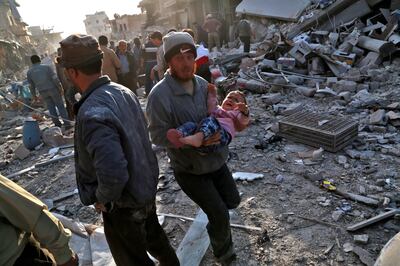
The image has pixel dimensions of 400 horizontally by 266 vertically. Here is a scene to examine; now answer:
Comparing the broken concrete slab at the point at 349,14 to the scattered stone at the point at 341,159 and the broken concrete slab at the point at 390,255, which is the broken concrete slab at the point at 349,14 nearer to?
the scattered stone at the point at 341,159

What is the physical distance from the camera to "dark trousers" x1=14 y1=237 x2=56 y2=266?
150cm

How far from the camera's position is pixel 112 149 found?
5.70 ft

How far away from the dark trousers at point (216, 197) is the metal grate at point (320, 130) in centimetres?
275

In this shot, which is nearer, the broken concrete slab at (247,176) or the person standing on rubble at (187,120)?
the person standing on rubble at (187,120)

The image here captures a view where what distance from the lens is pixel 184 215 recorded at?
3.82 m

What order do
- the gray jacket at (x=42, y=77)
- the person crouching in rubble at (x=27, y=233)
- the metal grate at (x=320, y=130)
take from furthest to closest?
1. the gray jacket at (x=42, y=77)
2. the metal grate at (x=320, y=130)
3. the person crouching in rubble at (x=27, y=233)

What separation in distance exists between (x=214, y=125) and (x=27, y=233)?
1.31 metres

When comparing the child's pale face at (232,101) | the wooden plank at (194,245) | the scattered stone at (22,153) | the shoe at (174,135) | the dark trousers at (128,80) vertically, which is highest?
the child's pale face at (232,101)

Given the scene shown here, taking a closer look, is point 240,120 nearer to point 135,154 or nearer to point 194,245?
point 135,154

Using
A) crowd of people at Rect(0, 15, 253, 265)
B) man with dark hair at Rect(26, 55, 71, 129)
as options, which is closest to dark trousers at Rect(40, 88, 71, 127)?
man with dark hair at Rect(26, 55, 71, 129)

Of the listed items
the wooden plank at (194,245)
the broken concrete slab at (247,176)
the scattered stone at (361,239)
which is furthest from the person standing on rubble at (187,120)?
the broken concrete slab at (247,176)

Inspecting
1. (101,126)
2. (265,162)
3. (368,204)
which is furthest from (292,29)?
(101,126)

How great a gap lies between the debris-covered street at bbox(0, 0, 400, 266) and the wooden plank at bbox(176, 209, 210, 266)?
0.02 metres

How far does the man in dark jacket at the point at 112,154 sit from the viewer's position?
1.75m
